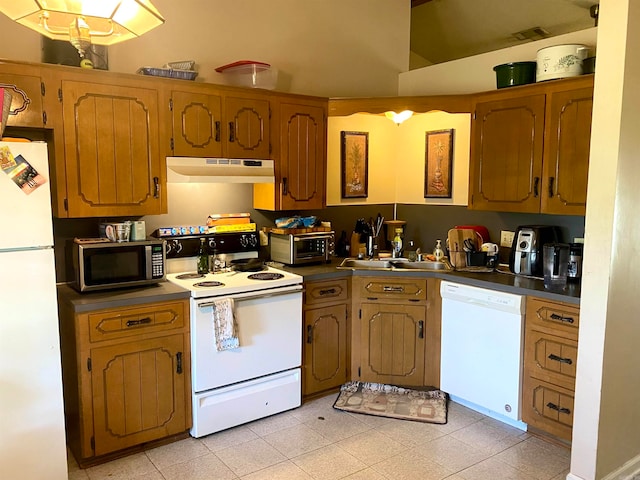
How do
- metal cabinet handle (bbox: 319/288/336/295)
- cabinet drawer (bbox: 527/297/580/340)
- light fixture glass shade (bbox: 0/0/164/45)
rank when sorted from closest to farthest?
light fixture glass shade (bbox: 0/0/164/45) → cabinet drawer (bbox: 527/297/580/340) → metal cabinet handle (bbox: 319/288/336/295)

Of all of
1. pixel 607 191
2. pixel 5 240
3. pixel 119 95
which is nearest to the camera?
pixel 5 240

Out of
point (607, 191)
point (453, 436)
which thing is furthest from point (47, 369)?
point (607, 191)

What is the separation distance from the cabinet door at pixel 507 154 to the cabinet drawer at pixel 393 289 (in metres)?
0.69

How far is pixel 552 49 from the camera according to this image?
10.4 feet

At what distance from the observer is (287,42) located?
3898mm

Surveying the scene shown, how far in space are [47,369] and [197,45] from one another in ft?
7.39

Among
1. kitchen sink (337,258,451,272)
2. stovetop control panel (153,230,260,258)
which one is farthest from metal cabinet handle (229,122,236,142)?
kitchen sink (337,258,451,272)

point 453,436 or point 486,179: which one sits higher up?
point 486,179

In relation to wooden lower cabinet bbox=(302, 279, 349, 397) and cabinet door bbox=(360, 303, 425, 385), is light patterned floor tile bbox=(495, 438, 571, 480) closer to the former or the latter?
cabinet door bbox=(360, 303, 425, 385)

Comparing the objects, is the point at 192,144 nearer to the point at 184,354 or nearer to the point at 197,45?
the point at 197,45

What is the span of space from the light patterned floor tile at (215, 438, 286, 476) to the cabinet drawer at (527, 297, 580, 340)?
163 centimetres

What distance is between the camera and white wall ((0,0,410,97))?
3.29 metres

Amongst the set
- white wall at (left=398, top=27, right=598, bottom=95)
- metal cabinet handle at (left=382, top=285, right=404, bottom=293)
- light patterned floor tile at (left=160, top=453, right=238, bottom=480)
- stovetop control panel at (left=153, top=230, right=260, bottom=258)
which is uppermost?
white wall at (left=398, top=27, right=598, bottom=95)

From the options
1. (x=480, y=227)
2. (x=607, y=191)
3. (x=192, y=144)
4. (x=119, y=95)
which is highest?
(x=119, y=95)
